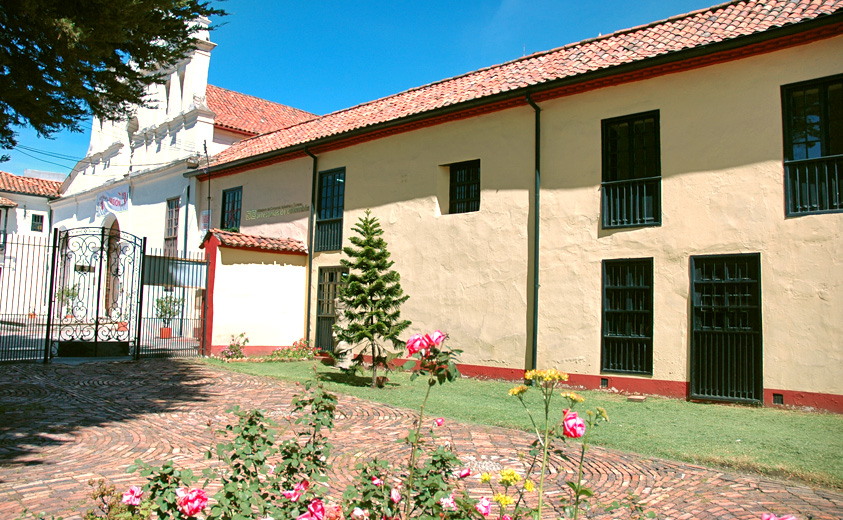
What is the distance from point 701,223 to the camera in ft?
32.4

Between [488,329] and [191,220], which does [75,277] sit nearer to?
[191,220]

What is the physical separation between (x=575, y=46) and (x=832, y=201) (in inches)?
257

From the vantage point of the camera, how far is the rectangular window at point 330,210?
1611cm

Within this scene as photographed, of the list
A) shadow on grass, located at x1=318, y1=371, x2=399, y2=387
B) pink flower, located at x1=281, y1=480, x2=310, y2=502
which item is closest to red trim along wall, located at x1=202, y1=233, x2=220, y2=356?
shadow on grass, located at x1=318, y1=371, x2=399, y2=387

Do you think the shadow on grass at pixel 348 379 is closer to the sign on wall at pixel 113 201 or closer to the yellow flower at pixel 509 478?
the yellow flower at pixel 509 478

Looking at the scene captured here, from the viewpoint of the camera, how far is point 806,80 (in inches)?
359

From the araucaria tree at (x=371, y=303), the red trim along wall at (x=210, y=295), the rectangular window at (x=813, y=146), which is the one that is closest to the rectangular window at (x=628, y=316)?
the rectangular window at (x=813, y=146)

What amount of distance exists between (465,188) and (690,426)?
7.45 meters

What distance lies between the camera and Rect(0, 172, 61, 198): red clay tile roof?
32.3 m

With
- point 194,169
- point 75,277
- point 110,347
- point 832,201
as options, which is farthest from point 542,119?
point 75,277

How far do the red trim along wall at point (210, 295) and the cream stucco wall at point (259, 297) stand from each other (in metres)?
0.09

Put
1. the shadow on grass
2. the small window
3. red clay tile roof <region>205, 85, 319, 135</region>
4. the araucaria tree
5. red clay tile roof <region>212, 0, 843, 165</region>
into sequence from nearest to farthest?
red clay tile roof <region>212, 0, 843, 165</region>
the araucaria tree
the shadow on grass
red clay tile roof <region>205, 85, 319, 135</region>
the small window

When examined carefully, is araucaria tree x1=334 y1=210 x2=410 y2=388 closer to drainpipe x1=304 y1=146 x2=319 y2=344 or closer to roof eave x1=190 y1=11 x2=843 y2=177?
roof eave x1=190 y1=11 x2=843 y2=177

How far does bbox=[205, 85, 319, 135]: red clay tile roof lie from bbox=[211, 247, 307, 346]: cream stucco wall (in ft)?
30.3
